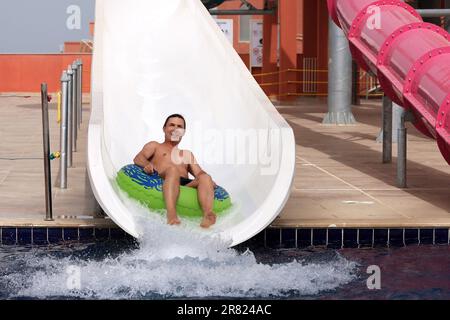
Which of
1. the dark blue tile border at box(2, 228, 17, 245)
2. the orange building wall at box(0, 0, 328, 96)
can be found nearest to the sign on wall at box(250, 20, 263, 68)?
the orange building wall at box(0, 0, 328, 96)

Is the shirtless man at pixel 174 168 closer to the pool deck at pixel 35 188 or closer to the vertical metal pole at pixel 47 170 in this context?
the pool deck at pixel 35 188

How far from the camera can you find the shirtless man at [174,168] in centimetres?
712

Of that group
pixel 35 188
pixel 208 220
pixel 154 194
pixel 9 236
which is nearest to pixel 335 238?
pixel 208 220

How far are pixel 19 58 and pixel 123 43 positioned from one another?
20.5 metres

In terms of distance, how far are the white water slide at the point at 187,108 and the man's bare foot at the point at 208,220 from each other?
0.07m

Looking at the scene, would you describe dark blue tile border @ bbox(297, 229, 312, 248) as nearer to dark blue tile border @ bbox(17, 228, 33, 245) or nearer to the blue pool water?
the blue pool water

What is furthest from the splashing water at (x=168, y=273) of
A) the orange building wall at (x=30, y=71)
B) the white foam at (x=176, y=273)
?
the orange building wall at (x=30, y=71)

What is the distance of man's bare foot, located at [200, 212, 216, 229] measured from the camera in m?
7.00

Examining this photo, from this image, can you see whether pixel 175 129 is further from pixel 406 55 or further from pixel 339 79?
pixel 339 79

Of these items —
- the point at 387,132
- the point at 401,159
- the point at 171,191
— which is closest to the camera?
the point at 171,191

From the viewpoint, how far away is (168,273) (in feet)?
20.3

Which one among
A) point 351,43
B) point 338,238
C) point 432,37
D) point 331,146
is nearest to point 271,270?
point 338,238

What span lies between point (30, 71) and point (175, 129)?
926 inches
